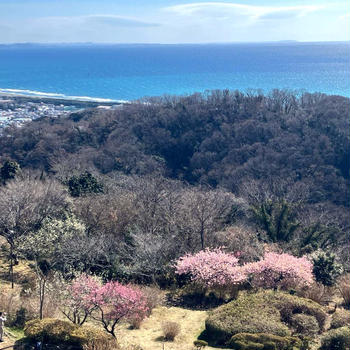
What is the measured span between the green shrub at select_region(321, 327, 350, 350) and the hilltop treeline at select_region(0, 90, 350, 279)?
6737 millimetres

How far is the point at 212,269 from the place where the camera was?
1638 cm

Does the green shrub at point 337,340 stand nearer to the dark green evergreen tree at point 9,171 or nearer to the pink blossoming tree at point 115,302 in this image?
the pink blossoming tree at point 115,302

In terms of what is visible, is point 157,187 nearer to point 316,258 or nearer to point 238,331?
point 316,258

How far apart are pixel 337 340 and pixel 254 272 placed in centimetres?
462

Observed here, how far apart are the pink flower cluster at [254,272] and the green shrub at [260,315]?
1520mm

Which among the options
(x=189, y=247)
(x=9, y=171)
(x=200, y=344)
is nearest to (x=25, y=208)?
(x=189, y=247)

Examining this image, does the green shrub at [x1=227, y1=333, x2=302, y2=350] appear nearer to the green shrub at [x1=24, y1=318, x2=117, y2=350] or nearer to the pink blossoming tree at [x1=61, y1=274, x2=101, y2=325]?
the green shrub at [x1=24, y1=318, x2=117, y2=350]

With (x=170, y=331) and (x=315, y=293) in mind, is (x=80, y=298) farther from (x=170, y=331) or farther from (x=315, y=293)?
(x=315, y=293)

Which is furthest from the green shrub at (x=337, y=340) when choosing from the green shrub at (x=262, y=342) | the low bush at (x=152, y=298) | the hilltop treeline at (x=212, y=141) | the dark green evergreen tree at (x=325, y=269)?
the hilltop treeline at (x=212, y=141)

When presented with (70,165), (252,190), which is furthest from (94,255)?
(70,165)

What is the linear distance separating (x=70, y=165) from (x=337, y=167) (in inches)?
946

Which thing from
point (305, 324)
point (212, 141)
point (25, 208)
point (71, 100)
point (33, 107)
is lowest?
point (305, 324)

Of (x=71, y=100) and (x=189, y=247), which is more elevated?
(x=71, y=100)

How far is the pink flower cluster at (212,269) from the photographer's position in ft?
52.9
